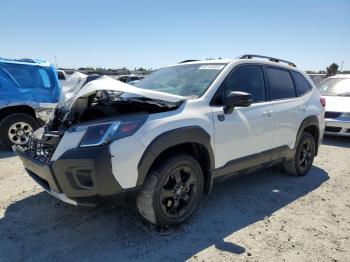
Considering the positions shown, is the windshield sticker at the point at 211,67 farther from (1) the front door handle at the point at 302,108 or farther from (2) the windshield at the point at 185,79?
(1) the front door handle at the point at 302,108

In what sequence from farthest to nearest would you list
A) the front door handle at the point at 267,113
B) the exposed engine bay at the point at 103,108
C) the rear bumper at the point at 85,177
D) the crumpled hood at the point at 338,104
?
the crumpled hood at the point at 338,104 → the front door handle at the point at 267,113 → the exposed engine bay at the point at 103,108 → the rear bumper at the point at 85,177

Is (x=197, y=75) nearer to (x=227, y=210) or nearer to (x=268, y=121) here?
(x=268, y=121)

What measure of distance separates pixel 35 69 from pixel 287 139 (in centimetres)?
541

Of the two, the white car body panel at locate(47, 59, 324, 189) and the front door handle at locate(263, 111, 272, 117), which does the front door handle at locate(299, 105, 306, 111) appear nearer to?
the white car body panel at locate(47, 59, 324, 189)

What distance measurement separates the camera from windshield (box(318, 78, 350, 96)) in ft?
28.7

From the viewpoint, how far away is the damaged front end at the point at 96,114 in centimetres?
272

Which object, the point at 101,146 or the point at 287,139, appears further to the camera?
the point at 287,139

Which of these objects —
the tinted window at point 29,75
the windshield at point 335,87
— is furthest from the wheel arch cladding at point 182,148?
the windshield at point 335,87

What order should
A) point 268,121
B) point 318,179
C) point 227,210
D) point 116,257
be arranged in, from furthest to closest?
point 318,179 → point 268,121 → point 227,210 → point 116,257

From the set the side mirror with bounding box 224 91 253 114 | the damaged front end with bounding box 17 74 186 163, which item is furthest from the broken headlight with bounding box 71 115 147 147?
the side mirror with bounding box 224 91 253 114

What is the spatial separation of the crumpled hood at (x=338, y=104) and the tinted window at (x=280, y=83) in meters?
3.72

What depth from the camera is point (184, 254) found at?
2852 millimetres

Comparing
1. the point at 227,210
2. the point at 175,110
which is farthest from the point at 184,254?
the point at 175,110

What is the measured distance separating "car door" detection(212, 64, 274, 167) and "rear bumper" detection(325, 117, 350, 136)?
431 cm
